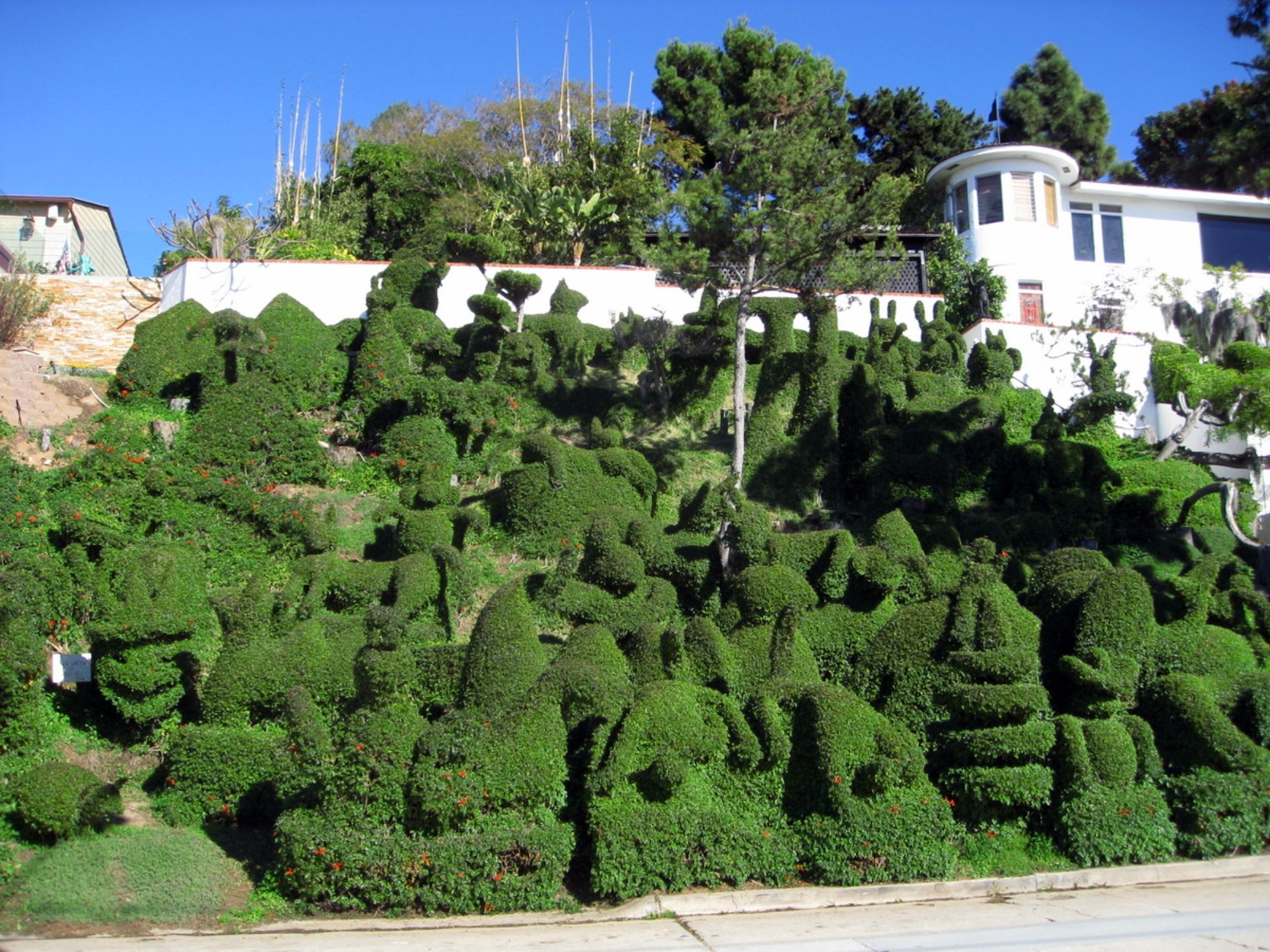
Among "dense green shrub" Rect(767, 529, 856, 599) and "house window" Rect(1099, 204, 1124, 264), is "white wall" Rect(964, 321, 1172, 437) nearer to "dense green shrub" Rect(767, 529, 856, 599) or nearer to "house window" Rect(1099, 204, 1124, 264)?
"house window" Rect(1099, 204, 1124, 264)

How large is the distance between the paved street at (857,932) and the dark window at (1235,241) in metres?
22.3

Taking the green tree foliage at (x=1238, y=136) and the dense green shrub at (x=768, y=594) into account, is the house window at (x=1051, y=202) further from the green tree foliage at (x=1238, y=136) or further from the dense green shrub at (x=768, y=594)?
the dense green shrub at (x=768, y=594)

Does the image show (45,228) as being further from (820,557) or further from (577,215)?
(820,557)

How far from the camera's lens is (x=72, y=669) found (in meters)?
11.0

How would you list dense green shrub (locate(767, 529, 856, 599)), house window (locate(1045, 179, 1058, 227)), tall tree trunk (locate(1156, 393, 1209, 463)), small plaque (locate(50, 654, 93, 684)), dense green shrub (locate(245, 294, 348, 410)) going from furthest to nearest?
house window (locate(1045, 179, 1058, 227)) < tall tree trunk (locate(1156, 393, 1209, 463)) < dense green shrub (locate(245, 294, 348, 410)) < dense green shrub (locate(767, 529, 856, 599)) < small plaque (locate(50, 654, 93, 684))

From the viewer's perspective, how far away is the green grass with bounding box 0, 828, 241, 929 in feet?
28.3

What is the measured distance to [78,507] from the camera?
1336 cm

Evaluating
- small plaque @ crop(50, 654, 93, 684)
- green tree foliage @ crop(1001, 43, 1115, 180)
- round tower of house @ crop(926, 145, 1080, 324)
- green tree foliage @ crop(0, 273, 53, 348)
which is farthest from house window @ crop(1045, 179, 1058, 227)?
small plaque @ crop(50, 654, 93, 684)

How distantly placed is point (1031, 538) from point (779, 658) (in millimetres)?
5692

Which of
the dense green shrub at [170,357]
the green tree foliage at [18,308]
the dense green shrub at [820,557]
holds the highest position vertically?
the green tree foliage at [18,308]

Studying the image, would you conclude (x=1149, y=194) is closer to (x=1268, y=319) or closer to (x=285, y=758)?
(x=1268, y=319)

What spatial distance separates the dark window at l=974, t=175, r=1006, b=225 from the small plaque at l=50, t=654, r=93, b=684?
71.2 feet

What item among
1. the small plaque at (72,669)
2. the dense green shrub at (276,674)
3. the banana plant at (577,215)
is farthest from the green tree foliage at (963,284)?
the small plaque at (72,669)

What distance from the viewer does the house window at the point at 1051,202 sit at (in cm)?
2650
